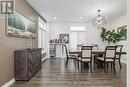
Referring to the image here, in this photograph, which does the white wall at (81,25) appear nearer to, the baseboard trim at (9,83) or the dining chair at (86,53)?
the dining chair at (86,53)

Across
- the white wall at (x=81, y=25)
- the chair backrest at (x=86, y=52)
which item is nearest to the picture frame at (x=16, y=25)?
the chair backrest at (x=86, y=52)

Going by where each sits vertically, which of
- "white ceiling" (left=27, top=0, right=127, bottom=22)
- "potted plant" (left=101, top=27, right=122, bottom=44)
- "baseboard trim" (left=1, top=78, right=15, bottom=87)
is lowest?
"baseboard trim" (left=1, top=78, right=15, bottom=87)

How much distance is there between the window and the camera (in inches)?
470

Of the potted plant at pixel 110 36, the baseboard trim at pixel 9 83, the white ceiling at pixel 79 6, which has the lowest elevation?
the baseboard trim at pixel 9 83

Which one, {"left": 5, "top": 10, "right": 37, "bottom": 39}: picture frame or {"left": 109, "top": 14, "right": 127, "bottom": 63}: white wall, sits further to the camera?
{"left": 109, "top": 14, "right": 127, "bottom": 63}: white wall

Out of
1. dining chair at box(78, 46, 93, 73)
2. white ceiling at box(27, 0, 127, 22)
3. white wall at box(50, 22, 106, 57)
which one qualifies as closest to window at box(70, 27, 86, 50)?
white wall at box(50, 22, 106, 57)

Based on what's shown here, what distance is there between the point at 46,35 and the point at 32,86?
7.39 m

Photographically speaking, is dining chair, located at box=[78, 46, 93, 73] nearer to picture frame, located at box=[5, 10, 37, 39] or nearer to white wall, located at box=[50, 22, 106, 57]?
picture frame, located at box=[5, 10, 37, 39]

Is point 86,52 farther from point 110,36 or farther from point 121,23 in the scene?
point 110,36

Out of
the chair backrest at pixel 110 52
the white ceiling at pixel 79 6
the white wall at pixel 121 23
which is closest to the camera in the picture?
the chair backrest at pixel 110 52

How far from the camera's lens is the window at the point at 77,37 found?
11945 millimetres

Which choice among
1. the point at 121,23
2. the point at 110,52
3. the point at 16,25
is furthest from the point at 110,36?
the point at 16,25

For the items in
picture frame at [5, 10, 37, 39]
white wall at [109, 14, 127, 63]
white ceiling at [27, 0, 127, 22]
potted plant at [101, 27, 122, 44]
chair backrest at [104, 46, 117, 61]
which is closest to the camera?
picture frame at [5, 10, 37, 39]

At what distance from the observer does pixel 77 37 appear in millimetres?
12016
